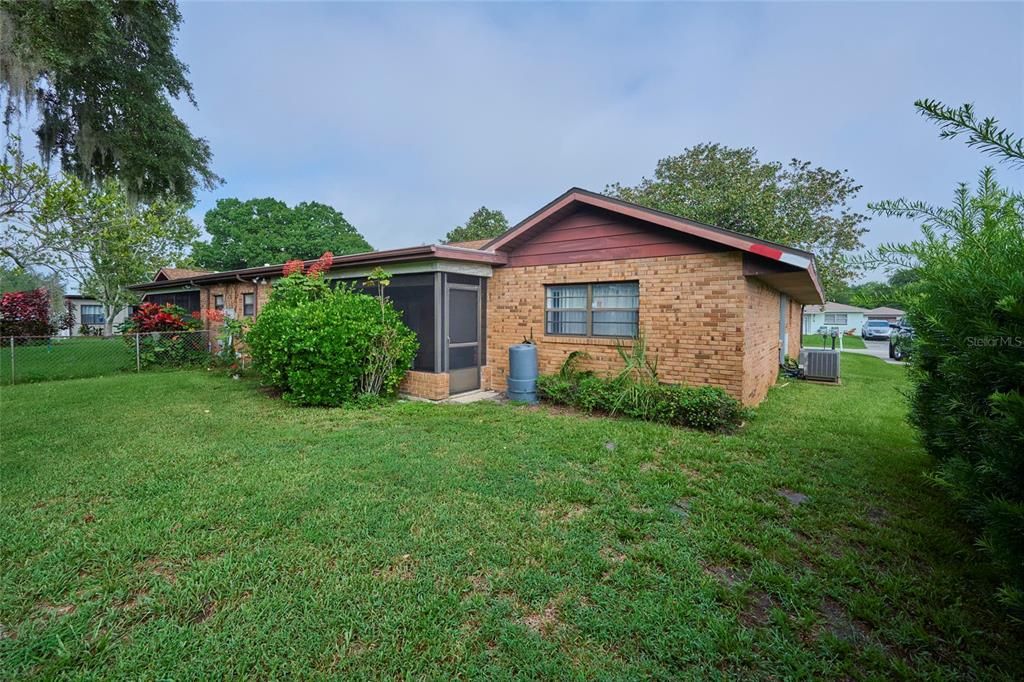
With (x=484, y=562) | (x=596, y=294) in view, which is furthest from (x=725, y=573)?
(x=596, y=294)

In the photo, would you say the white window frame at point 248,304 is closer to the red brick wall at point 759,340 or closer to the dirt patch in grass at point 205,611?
the dirt patch in grass at point 205,611

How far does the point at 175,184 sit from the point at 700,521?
36.5ft

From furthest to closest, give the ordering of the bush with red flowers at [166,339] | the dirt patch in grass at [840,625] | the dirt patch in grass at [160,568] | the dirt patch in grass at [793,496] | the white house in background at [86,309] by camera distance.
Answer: the white house in background at [86,309] → the bush with red flowers at [166,339] → the dirt patch in grass at [793,496] → the dirt patch in grass at [160,568] → the dirt patch in grass at [840,625]

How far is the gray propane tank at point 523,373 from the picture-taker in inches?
301

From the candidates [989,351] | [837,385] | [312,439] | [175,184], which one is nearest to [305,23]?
[175,184]

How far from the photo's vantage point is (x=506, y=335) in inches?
338

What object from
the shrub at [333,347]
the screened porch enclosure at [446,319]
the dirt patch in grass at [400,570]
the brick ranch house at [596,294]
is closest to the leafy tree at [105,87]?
the brick ranch house at [596,294]

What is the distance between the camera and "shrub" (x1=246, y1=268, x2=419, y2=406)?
704 centimetres

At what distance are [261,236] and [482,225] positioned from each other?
1810 cm

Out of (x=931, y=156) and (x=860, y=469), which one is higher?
(x=931, y=156)

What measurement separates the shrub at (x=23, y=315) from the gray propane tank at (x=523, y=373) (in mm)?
19264

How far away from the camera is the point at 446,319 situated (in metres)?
7.89

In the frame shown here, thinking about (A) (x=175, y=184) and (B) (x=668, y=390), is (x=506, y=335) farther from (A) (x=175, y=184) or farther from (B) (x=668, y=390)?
(A) (x=175, y=184)

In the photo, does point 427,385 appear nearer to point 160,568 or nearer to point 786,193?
point 160,568
